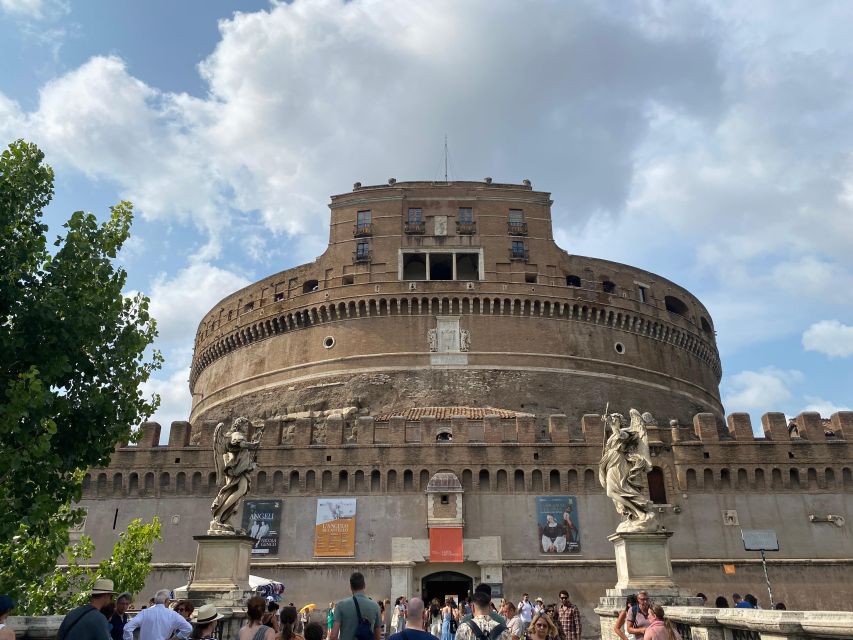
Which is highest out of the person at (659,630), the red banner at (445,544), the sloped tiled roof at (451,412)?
the sloped tiled roof at (451,412)

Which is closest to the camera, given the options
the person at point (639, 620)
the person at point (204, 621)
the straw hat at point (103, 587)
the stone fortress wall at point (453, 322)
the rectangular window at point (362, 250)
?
the straw hat at point (103, 587)

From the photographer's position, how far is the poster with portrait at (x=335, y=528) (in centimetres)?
2378

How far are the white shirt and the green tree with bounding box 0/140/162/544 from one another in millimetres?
4088

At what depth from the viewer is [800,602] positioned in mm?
23188

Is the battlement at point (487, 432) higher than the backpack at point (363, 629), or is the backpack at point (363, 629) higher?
the battlement at point (487, 432)

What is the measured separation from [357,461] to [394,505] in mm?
A: 2108

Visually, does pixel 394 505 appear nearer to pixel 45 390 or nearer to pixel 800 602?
pixel 800 602

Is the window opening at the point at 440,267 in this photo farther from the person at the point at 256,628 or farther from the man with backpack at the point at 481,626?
the person at the point at 256,628

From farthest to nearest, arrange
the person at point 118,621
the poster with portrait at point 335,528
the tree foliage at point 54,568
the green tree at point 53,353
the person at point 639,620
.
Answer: the poster with portrait at point 335,528, the tree foliage at point 54,568, the green tree at point 53,353, the person at point 639,620, the person at point 118,621

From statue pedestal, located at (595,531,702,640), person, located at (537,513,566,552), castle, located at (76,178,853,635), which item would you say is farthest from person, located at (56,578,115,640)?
person, located at (537,513,566,552)

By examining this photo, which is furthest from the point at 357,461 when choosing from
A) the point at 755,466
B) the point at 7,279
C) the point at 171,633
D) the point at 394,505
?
the point at 171,633

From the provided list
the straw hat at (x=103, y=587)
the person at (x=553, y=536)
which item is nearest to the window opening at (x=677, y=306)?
the person at (x=553, y=536)

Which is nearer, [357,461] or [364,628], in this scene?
[364,628]

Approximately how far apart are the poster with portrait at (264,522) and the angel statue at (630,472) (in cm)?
1574
